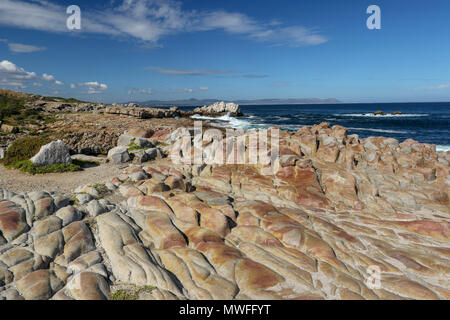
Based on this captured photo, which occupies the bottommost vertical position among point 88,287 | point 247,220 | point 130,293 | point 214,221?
point 130,293

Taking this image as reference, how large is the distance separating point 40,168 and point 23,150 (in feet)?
15.2

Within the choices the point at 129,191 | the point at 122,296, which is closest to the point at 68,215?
the point at 129,191

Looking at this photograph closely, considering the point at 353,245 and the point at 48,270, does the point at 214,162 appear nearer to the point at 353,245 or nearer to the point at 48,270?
the point at 353,245

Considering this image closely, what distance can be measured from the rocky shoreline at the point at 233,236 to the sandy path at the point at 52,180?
1.40 metres

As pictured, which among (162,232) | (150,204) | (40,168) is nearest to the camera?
(162,232)

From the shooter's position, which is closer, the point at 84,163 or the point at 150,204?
the point at 150,204

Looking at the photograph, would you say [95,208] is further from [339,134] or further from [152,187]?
[339,134]

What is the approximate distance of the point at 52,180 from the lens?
1719cm

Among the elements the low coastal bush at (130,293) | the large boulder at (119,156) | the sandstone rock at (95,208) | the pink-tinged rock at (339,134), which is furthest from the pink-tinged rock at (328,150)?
the large boulder at (119,156)

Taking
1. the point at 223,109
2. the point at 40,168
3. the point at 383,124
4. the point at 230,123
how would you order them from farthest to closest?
1. the point at 223,109
2. the point at 230,123
3. the point at 383,124
4. the point at 40,168

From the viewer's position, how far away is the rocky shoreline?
8.41 meters

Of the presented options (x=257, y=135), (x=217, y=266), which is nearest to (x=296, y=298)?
(x=217, y=266)

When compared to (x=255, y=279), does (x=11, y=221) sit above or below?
above
